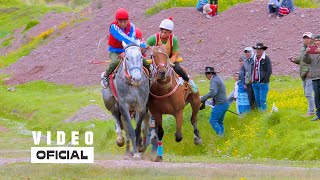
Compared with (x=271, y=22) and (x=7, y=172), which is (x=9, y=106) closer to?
(x=271, y=22)

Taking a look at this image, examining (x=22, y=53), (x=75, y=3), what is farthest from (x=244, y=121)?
(x=75, y=3)

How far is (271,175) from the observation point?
58.4ft

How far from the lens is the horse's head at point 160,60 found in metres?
21.4

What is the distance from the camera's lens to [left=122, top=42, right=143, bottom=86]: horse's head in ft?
68.5

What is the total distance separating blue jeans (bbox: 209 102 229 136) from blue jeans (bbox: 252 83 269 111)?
42.1 inches

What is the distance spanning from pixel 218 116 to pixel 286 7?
16170 mm

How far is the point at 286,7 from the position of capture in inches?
1686

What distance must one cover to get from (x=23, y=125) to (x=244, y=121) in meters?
14.5

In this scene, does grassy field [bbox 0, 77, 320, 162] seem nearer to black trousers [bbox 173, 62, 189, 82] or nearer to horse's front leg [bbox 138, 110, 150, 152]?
horse's front leg [bbox 138, 110, 150, 152]

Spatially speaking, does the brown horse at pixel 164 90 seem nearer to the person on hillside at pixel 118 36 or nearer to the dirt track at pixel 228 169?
the person on hillside at pixel 118 36

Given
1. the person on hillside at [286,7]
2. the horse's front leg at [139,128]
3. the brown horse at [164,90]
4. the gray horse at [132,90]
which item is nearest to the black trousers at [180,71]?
the brown horse at [164,90]

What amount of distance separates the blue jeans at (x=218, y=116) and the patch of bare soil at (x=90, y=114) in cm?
864

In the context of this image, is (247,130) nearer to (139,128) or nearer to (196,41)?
(139,128)

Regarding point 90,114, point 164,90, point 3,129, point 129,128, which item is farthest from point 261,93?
point 3,129
